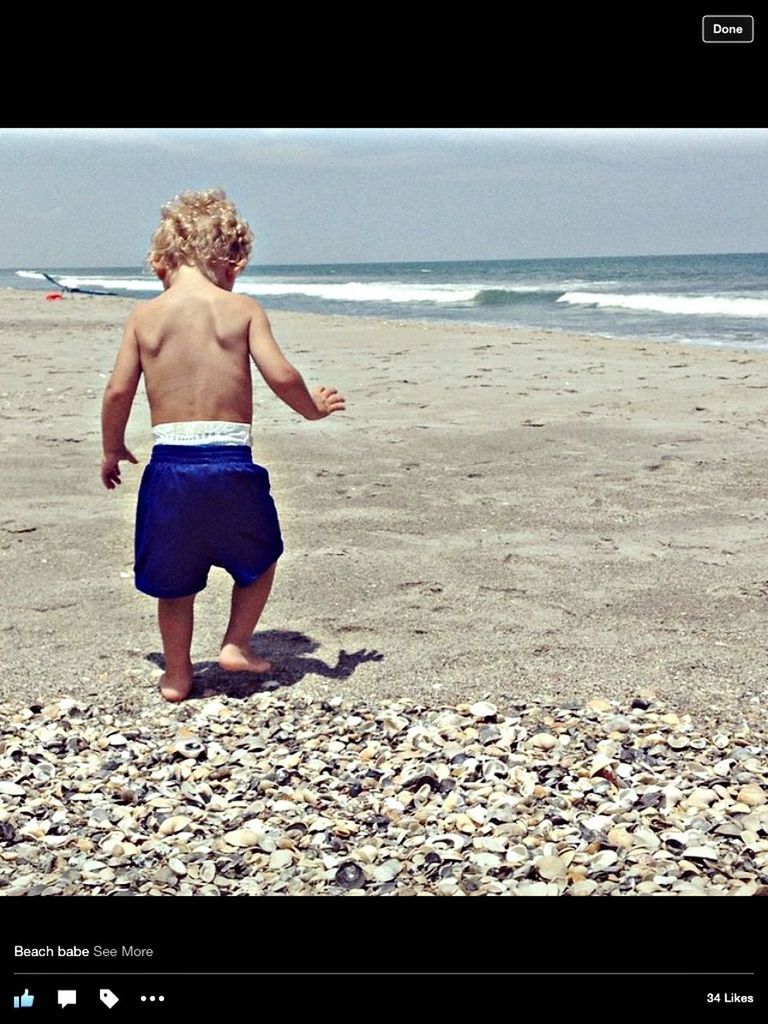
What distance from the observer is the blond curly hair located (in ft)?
11.5

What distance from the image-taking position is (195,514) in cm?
345

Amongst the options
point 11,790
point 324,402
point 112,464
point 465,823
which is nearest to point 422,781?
point 465,823

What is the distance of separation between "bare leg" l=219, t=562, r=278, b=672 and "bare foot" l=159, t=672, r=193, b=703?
15 cm

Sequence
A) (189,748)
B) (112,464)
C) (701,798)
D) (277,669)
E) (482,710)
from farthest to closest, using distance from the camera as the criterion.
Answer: (277,669) → (112,464) → (482,710) → (189,748) → (701,798)

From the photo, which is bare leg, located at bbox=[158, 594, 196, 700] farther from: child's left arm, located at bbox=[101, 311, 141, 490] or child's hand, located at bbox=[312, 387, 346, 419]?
child's hand, located at bbox=[312, 387, 346, 419]

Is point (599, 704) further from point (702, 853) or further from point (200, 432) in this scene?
point (200, 432)

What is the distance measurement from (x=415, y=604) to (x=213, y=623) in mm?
787

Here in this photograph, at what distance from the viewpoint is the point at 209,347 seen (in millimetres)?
3457

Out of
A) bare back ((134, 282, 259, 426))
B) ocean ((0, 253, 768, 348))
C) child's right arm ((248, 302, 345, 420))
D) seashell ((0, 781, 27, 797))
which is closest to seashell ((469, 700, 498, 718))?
child's right arm ((248, 302, 345, 420))

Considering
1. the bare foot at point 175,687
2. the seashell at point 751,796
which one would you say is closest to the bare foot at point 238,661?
the bare foot at point 175,687

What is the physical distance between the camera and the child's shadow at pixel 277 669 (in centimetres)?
362

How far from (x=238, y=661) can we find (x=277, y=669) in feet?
0.54
